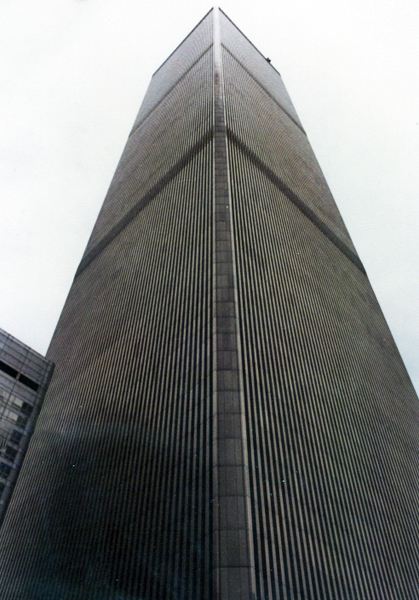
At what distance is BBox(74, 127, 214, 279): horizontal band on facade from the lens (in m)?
61.3

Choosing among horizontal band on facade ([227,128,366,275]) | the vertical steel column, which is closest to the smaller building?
the vertical steel column

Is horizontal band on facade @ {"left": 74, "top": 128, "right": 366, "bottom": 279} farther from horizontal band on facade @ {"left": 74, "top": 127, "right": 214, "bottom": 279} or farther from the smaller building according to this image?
the smaller building

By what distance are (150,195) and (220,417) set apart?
138 ft

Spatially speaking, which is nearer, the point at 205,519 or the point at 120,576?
the point at 205,519

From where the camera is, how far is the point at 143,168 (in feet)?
258

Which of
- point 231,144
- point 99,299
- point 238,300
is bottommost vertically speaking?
point 238,300

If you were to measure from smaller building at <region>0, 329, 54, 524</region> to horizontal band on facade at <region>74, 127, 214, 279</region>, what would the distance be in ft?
80.0

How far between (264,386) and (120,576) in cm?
1530

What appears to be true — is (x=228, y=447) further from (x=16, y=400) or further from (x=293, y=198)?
(x=293, y=198)

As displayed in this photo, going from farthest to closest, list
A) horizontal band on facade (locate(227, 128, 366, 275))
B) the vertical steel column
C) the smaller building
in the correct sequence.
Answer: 1. horizontal band on facade (locate(227, 128, 366, 275))
2. the smaller building
3. the vertical steel column

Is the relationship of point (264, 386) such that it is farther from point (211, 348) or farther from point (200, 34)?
point (200, 34)

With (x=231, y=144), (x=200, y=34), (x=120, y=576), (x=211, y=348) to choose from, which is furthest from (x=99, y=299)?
(x=200, y=34)

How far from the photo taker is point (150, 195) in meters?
65.6

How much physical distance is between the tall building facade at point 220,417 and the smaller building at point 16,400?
2973 millimetres
